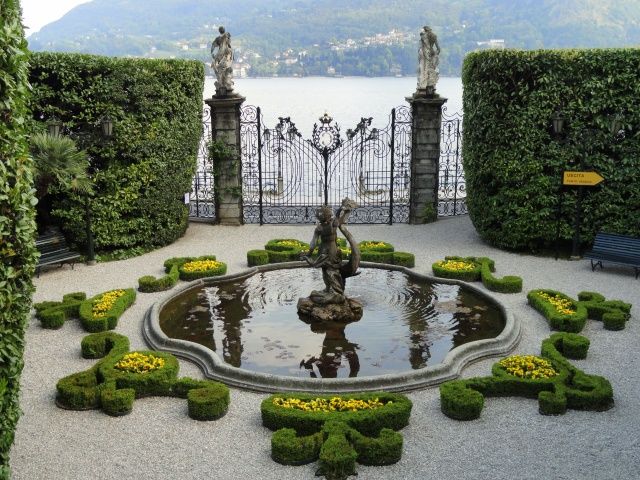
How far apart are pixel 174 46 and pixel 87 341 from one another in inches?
4453

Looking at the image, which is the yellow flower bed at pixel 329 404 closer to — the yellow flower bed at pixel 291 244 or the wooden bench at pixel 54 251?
the yellow flower bed at pixel 291 244

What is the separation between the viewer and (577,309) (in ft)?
45.7

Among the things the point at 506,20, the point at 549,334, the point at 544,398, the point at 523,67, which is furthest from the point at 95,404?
the point at 506,20

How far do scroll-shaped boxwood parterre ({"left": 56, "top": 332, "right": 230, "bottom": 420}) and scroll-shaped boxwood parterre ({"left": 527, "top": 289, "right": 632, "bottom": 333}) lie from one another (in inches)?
266

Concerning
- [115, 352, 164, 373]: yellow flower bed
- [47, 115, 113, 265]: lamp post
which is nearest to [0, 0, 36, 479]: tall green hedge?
[115, 352, 164, 373]: yellow flower bed

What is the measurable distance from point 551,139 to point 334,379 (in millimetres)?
10824

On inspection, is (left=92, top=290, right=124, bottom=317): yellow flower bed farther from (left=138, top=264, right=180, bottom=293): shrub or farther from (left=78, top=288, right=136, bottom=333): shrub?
(left=138, top=264, right=180, bottom=293): shrub

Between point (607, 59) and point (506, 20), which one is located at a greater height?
point (506, 20)

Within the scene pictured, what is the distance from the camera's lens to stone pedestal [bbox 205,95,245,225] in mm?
22216

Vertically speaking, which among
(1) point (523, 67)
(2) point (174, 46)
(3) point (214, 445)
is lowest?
(3) point (214, 445)

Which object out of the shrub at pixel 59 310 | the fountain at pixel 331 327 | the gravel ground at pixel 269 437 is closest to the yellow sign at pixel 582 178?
the fountain at pixel 331 327

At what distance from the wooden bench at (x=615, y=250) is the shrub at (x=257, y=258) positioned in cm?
805

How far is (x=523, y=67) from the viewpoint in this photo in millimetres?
18422

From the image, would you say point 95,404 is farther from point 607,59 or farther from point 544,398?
point 607,59
